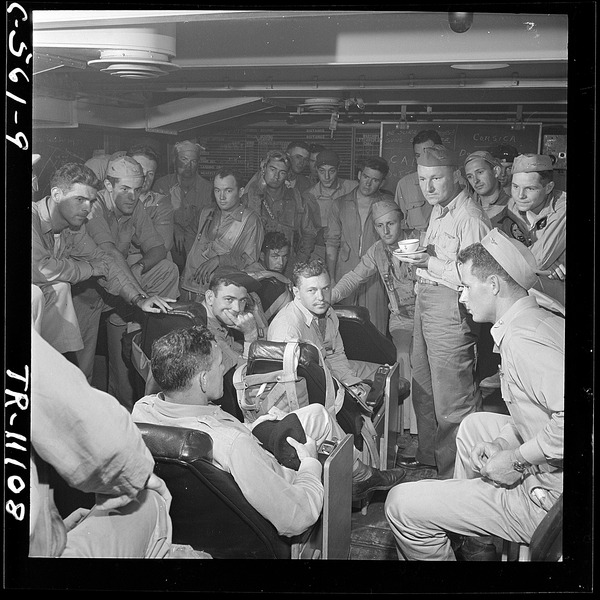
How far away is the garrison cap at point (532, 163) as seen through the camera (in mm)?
2740

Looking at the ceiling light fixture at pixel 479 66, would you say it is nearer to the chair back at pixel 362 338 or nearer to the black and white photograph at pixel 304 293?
the black and white photograph at pixel 304 293

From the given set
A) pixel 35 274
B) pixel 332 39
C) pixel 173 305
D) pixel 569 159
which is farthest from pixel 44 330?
pixel 569 159

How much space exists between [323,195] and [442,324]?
0.57 metres

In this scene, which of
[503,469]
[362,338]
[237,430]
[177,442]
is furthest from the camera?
[362,338]

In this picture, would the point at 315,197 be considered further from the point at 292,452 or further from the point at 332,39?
the point at 292,452

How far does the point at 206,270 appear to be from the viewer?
2799 mm

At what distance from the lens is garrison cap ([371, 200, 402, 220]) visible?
280cm

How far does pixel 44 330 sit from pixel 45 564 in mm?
714

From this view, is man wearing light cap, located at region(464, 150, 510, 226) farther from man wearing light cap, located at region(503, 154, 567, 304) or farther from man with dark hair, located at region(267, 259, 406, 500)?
man with dark hair, located at region(267, 259, 406, 500)

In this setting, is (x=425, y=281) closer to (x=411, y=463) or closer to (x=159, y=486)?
(x=411, y=463)

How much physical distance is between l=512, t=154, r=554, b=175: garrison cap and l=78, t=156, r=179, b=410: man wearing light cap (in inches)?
45.1

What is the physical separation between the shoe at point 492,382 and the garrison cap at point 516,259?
0.30 metres

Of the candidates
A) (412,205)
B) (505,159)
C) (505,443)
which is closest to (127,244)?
(412,205)

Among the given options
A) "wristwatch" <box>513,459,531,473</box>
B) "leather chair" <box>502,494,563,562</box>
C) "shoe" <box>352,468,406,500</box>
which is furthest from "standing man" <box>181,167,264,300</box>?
"leather chair" <box>502,494,563,562</box>
